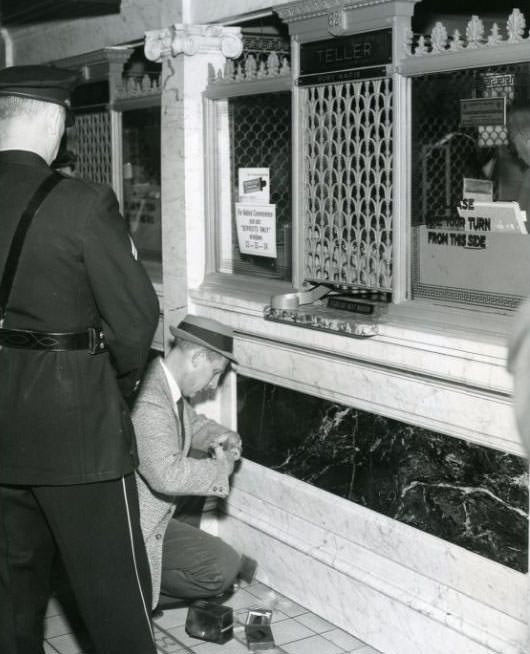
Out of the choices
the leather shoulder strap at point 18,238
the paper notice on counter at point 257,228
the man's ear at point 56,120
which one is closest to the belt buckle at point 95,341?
the leather shoulder strap at point 18,238

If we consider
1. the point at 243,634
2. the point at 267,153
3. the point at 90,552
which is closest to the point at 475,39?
the point at 267,153

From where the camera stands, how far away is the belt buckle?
3.51 m

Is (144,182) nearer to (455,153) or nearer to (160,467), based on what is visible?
(160,467)

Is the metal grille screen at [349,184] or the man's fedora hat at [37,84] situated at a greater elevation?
the man's fedora hat at [37,84]

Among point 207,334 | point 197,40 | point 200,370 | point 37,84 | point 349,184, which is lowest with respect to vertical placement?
point 200,370

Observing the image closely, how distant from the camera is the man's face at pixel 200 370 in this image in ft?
15.0

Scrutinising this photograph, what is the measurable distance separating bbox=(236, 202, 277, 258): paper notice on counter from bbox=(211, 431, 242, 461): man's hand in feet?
2.97

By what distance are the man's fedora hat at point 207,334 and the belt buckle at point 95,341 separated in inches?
39.9

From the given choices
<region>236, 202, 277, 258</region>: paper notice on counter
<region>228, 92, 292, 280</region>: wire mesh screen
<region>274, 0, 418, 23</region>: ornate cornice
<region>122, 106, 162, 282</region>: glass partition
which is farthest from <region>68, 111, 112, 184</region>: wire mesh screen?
<region>274, 0, 418, 23</region>: ornate cornice

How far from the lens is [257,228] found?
544 centimetres

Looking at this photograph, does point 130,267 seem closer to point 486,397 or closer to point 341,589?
point 486,397

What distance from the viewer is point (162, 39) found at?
18.5 ft

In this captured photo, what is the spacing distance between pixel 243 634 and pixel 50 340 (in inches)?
73.7

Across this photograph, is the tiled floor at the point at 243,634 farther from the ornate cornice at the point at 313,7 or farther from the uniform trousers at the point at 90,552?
the ornate cornice at the point at 313,7
